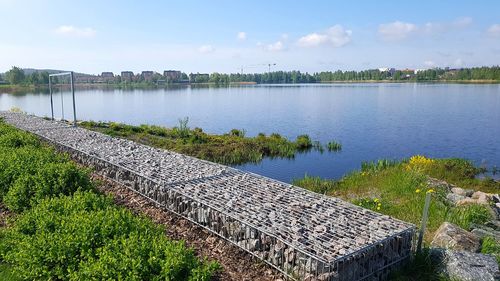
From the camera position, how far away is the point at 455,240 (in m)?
6.45

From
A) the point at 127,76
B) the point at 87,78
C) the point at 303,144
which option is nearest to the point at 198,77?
the point at 127,76

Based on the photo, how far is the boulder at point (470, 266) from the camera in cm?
539

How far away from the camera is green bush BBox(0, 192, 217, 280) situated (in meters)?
4.24

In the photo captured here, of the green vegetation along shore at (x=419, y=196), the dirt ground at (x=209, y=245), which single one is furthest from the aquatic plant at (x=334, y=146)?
the dirt ground at (x=209, y=245)

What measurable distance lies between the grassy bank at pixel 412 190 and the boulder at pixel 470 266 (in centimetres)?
161

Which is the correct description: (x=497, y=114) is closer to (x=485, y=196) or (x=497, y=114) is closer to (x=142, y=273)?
(x=485, y=196)

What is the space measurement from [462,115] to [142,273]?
154 ft

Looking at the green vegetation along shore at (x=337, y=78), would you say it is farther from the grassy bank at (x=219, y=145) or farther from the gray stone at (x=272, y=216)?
the gray stone at (x=272, y=216)

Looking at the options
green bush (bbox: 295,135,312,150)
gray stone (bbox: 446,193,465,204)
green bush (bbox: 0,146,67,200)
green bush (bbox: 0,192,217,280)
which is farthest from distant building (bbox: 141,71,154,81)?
green bush (bbox: 0,192,217,280)

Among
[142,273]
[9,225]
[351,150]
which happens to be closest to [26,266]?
[142,273]

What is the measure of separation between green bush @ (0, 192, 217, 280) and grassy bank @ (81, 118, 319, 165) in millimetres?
14335

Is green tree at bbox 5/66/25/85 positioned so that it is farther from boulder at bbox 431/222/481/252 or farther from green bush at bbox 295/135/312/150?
boulder at bbox 431/222/481/252

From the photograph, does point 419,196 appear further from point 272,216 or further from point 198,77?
point 198,77

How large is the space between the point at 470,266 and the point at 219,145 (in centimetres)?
1833
